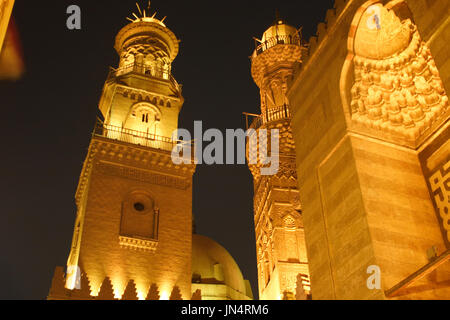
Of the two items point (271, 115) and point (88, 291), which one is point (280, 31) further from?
point (88, 291)

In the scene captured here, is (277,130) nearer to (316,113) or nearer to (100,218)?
(100,218)

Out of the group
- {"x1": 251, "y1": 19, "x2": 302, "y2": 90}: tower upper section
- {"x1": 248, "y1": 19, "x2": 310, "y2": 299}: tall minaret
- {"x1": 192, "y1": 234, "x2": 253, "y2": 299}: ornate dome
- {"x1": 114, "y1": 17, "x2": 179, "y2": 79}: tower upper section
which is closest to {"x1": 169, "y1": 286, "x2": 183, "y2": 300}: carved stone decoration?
{"x1": 248, "y1": 19, "x2": 310, "y2": 299}: tall minaret

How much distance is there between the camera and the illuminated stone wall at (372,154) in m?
8.25

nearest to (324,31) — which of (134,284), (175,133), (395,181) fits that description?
(395,181)

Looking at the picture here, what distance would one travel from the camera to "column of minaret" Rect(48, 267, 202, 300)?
15562mm

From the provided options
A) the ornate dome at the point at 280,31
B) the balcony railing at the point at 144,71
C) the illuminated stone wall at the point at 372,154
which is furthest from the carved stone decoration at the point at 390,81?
the balcony railing at the point at 144,71

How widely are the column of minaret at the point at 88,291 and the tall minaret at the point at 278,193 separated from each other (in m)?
2.85

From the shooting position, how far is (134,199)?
63.8 ft

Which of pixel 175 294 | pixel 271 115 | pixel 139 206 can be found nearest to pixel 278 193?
pixel 271 115

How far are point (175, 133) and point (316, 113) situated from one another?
1240 centimetres

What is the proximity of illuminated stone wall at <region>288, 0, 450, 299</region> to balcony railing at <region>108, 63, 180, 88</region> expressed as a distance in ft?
45.9

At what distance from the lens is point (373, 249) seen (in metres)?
7.86

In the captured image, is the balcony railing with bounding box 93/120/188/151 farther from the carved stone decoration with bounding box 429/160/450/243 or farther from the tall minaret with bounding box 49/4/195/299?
the carved stone decoration with bounding box 429/160/450/243

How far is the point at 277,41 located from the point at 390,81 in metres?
13.2
